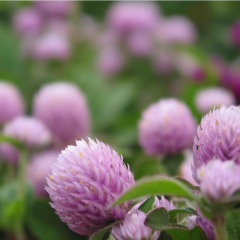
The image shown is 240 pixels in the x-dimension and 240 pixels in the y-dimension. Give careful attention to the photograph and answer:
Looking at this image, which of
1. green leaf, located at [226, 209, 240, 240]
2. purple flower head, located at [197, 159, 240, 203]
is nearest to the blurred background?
green leaf, located at [226, 209, 240, 240]

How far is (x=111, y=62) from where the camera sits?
2.11 meters

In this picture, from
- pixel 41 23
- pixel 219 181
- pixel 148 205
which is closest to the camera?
pixel 219 181

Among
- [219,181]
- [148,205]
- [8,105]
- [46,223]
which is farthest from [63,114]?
[219,181]

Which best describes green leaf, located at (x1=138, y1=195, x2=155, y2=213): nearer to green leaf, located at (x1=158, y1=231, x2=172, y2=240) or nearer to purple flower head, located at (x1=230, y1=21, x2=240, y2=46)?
green leaf, located at (x1=158, y1=231, x2=172, y2=240)

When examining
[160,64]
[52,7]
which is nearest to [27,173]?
[160,64]

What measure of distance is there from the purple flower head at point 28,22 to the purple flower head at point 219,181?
1.89 m

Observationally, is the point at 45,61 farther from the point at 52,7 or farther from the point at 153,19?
the point at 153,19

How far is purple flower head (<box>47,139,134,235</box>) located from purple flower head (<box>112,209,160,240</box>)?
12 millimetres

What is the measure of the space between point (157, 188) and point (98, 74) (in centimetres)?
156

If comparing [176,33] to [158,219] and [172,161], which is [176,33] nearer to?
[172,161]

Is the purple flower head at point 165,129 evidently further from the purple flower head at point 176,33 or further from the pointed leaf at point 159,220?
the purple flower head at point 176,33

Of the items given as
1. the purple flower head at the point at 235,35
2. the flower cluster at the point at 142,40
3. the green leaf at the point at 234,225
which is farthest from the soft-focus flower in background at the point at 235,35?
the green leaf at the point at 234,225

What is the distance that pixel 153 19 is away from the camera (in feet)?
7.29

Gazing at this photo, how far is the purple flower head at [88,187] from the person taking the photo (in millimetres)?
456
